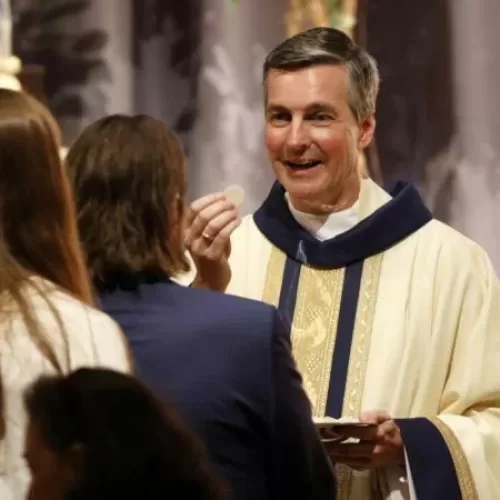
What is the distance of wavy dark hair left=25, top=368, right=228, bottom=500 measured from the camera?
105 centimetres

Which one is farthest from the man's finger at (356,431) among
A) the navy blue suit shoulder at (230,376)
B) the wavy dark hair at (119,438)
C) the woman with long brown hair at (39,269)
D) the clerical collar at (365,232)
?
the wavy dark hair at (119,438)

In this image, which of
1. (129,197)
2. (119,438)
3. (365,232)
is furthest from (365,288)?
(119,438)

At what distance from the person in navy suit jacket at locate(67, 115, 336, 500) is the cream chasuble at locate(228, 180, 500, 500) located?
1.90 feet

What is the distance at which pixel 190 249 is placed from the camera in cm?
206

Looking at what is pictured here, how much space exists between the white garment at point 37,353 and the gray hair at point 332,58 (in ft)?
3.87

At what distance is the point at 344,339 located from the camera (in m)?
2.44

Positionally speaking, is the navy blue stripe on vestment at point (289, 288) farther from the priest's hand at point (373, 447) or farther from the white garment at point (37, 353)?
the white garment at point (37, 353)

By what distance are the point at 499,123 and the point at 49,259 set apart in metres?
1.99

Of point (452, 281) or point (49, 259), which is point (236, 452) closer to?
point (49, 259)

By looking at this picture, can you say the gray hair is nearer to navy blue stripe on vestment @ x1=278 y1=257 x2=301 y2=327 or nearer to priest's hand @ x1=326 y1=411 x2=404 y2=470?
navy blue stripe on vestment @ x1=278 y1=257 x2=301 y2=327

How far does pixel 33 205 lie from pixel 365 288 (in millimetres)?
1131

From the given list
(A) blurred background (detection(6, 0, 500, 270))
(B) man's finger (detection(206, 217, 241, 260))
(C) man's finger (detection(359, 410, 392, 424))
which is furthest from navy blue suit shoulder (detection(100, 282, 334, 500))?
(A) blurred background (detection(6, 0, 500, 270))

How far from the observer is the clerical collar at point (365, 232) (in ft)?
8.16

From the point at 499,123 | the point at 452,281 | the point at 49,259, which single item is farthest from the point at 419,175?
the point at 49,259
